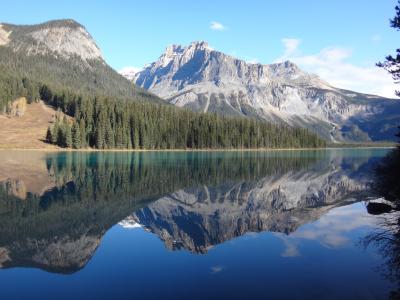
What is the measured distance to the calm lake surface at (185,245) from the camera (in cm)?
1853

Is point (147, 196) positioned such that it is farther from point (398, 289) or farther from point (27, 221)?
point (398, 289)

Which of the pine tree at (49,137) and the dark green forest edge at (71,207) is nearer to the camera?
the dark green forest edge at (71,207)

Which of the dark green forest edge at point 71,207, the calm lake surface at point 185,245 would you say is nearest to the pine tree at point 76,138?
the dark green forest edge at point 71,207

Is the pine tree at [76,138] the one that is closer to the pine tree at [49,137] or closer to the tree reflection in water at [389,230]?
the pine tree at [49,137]

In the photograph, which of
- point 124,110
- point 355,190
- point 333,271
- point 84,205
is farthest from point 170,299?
point 124,110

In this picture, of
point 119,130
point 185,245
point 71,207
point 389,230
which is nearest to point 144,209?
point 71,207

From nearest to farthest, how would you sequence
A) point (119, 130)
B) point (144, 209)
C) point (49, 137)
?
point (144, 209) < point (49, 137) < point (119, 130)

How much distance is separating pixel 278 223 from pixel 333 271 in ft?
42.1

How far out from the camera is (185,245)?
87.6ft

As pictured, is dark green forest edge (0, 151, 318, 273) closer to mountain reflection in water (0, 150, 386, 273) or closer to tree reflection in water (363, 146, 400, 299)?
mountain reflection in water (0, 150, 386, 273)

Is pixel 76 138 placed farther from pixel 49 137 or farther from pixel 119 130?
pixel 119 130

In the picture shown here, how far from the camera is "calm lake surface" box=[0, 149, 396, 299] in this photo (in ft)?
60.8

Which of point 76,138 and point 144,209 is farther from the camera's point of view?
point 76,138

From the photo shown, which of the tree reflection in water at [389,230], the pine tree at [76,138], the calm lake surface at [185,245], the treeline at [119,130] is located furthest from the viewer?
the treeline at [119,130]
